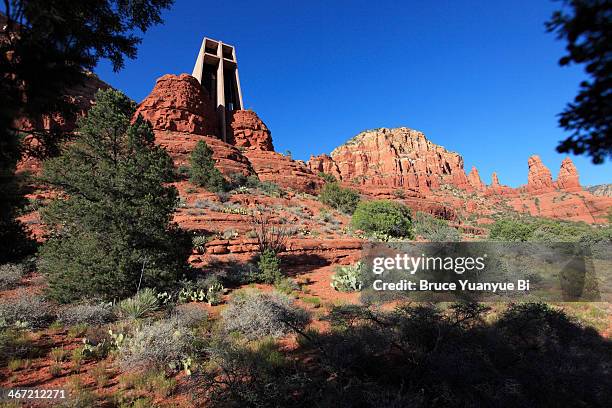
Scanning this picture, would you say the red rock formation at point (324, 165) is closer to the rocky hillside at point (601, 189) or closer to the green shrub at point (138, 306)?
the rocky hillside at point (601, 189)

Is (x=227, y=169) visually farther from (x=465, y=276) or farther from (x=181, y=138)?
(x=465, y=276)

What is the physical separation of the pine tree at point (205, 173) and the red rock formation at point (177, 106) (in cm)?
Result: 1526

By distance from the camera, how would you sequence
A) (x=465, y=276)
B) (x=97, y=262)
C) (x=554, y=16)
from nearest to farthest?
(x=554, y=16)
(x=97, y=262)
(x=465, y=276)

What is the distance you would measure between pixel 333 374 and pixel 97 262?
8.19 m

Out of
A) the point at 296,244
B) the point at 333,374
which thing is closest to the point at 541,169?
the point at 296,244

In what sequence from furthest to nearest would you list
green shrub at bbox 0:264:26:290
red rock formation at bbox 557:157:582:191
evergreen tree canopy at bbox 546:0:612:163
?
1. red rock formation at bbox 557:157:582:191
2. green shrub at bbox 0:264:26:290
3. evergreen tree canopy at bbox 546:0:612:163

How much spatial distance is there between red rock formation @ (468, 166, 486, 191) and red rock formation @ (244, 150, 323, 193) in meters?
83.4

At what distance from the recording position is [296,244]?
727 inches

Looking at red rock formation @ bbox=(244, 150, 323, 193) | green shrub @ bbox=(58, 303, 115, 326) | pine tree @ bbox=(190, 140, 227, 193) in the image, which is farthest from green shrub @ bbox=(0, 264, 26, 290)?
red rock formation @ bbox=(244, 150, 323, 193)

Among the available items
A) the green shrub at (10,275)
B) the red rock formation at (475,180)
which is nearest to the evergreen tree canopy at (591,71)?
the green shrub at (10,275)

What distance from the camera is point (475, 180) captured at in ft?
366

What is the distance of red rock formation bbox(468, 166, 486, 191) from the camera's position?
107 m

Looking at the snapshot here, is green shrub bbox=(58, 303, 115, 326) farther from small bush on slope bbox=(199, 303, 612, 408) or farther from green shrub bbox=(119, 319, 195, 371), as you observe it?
small bush on slope bbox=(199, 303, 612, 408)

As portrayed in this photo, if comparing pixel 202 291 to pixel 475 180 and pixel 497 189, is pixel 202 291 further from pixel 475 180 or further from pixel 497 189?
pixel 475 180
